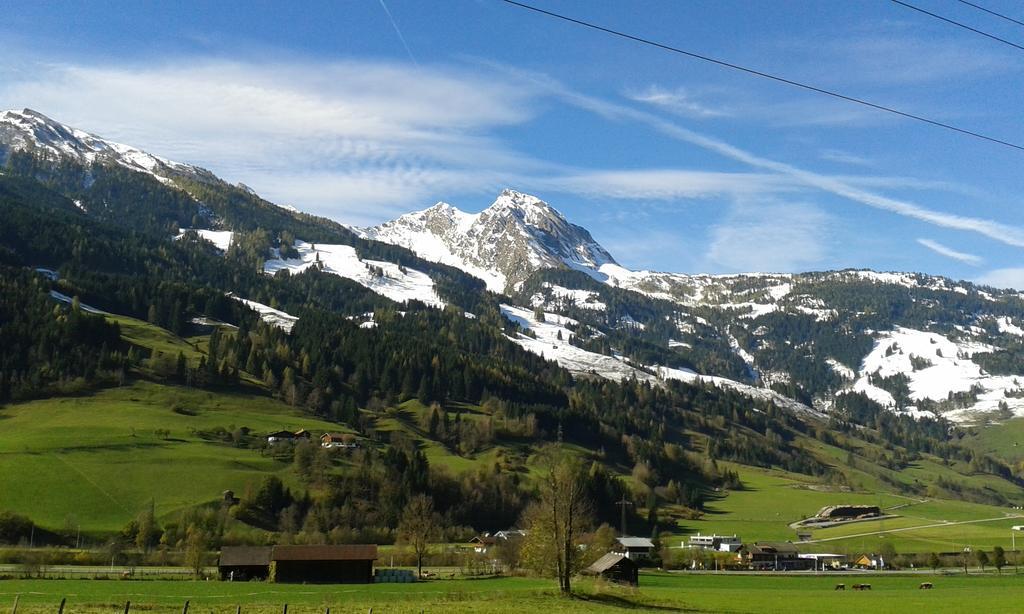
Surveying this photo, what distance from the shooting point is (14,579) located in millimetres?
64812

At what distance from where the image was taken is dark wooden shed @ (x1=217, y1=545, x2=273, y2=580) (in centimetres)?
8000

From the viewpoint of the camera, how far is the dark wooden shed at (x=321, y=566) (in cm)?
8012

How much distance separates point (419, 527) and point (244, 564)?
72.9ft

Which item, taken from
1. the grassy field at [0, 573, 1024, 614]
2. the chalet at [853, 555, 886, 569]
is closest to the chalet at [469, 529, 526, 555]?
the grassy field at [0, 573, 1024, 614]

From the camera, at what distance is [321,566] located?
8100cm

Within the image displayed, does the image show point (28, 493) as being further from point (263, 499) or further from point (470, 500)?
point (470, 500)

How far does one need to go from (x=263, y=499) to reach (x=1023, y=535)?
148 m

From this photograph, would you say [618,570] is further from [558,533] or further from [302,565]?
[302,565]

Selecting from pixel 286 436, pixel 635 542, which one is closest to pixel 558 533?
pixel 635 542

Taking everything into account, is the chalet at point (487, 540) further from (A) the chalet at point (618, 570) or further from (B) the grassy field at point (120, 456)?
(B) the grassy field at point (120, 456)

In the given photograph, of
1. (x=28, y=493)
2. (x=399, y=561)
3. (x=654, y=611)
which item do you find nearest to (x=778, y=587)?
(x=654, y=611)

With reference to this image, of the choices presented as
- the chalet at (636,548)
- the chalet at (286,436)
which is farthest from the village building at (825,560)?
the chalet at (286,436)

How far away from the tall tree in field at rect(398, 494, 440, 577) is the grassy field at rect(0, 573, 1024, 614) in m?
16.4

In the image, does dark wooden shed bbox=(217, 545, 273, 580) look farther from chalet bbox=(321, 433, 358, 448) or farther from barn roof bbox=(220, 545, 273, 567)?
chalet bbox=(321, 433, 358, 448)
